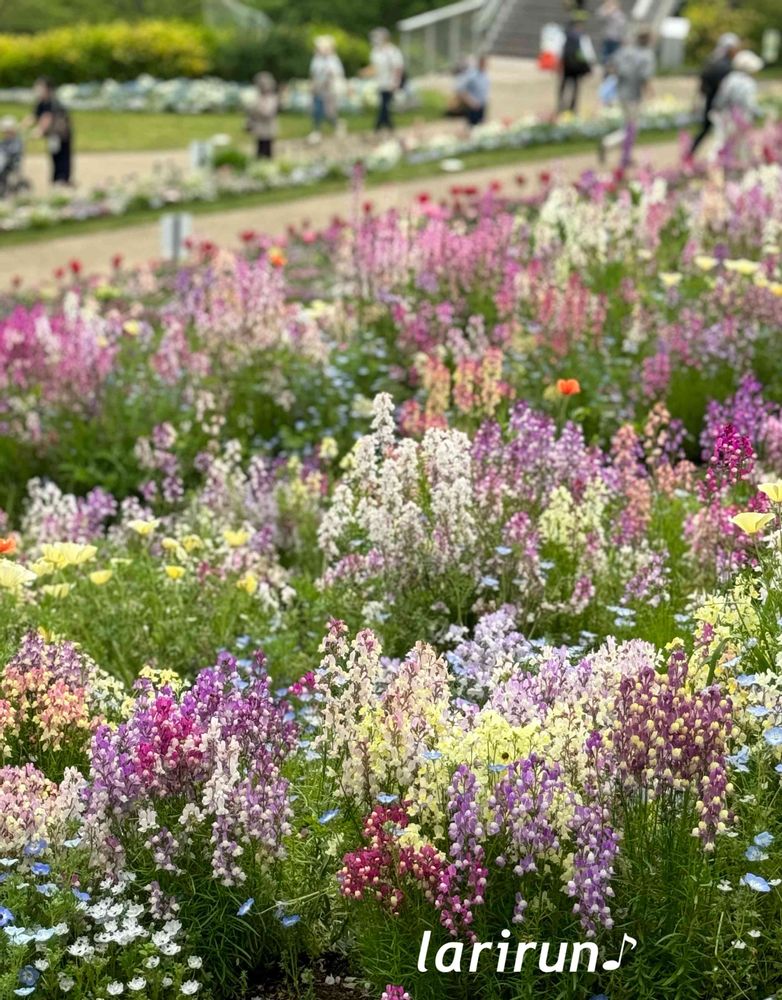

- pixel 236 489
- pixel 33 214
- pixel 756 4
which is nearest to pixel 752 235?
pixel 236 489

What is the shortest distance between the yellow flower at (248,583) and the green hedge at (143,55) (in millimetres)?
32077

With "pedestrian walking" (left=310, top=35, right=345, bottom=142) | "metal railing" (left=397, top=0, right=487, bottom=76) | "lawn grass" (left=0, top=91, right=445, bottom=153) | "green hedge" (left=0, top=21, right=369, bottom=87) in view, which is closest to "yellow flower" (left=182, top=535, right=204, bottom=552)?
"pedestrian walking" (left=310, top=35, right=345, bottom=142)

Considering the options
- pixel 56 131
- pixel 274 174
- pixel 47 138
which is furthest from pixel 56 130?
pixel 274 174

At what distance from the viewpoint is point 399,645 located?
5.75m

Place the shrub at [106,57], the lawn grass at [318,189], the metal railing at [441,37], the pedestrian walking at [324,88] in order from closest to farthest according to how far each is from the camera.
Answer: the lawn grass at [318,189] < the pedestrian walking at [324,88] < the metal railing at [441,37] < the shrub at [106,57]

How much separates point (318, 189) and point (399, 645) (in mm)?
16301

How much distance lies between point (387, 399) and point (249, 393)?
336cm

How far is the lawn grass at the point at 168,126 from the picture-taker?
29.4 meters

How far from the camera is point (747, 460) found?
5133 mm

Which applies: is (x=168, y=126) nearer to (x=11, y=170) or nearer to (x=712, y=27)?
(x=11, y=170)

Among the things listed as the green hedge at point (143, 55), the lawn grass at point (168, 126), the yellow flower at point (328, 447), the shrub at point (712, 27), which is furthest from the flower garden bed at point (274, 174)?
the shrub at point (712, 27)

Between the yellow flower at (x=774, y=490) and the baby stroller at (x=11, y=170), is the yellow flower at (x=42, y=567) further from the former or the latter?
the baby stroller at (x=11, y=170)

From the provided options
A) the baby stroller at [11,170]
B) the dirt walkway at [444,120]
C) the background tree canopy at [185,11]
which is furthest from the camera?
the background tree canopy at [185,11]

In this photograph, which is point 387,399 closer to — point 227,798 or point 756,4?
point 227,798
